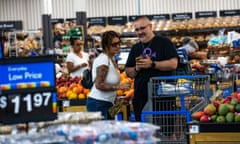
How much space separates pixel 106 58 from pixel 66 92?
7.81 ft

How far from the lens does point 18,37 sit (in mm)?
18828

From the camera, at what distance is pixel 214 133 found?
523 centimetres

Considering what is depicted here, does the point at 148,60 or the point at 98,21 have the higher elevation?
the point at 98,21

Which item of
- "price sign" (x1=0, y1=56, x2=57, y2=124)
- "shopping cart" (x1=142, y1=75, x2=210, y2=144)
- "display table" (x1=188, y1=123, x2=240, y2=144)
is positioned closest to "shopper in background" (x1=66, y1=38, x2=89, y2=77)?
"shopping cart" (x1=142, y1=75, x2=210, y2=144)

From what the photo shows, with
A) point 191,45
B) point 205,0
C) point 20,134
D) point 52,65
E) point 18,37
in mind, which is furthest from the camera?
point 205,0

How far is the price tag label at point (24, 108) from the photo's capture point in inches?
131

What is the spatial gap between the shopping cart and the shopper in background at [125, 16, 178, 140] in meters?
0.03

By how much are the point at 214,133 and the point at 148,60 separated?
1401 mm

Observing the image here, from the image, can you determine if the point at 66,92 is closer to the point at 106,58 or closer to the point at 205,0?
the point at 106,58

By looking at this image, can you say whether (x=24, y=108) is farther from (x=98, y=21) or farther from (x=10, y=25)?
(x=10, y=25)

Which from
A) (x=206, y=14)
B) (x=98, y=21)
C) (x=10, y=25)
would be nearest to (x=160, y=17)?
(x=206, y=14)

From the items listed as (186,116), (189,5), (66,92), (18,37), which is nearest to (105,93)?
(186,116)

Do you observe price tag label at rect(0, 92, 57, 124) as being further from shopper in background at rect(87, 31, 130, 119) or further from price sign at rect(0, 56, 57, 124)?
shopper in background at rect(87, 31, 130, 119)

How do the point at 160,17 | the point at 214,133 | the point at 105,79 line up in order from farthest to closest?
the point at 160,17, the point at 105,79, the point at 214,133
